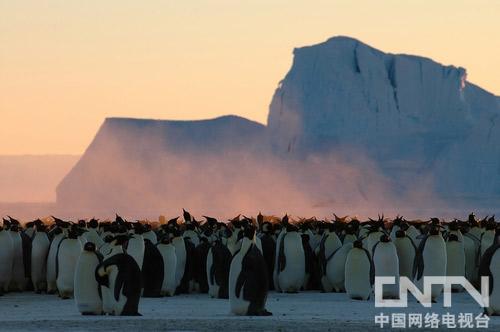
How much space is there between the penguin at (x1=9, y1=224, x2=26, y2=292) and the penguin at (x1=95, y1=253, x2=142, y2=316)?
516cm

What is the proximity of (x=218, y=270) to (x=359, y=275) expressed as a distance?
1692mm

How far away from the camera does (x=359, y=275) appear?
1352cm

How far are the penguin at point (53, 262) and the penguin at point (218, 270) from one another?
206 cm

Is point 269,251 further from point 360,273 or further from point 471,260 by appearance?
point 471,260

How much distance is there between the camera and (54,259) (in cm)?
1496

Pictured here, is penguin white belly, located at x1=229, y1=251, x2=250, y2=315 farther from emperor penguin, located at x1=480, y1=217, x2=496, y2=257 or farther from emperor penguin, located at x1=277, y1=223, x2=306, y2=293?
emperor penguin, located at x1=480, y1=217, x2=496, y2=257

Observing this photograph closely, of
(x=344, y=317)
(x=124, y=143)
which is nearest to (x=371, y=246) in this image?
(x=344, y=317)

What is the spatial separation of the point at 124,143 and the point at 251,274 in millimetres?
50770

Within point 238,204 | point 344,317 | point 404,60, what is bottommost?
point 344,317

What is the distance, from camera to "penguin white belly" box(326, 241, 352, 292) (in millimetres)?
14996

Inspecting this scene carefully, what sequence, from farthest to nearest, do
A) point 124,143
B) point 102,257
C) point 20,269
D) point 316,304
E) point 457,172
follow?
point 124,143, point 457,172, point 20,269, point 316,304, point 102,257

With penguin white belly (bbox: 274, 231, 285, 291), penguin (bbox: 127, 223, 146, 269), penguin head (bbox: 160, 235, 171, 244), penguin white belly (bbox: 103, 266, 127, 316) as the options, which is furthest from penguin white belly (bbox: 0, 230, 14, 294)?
penguin white belly (bbox: 103, 266, 127, 316)

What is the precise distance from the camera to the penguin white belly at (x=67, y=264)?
1397cm

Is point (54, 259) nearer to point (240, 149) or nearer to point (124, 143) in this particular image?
point (240, 149)
